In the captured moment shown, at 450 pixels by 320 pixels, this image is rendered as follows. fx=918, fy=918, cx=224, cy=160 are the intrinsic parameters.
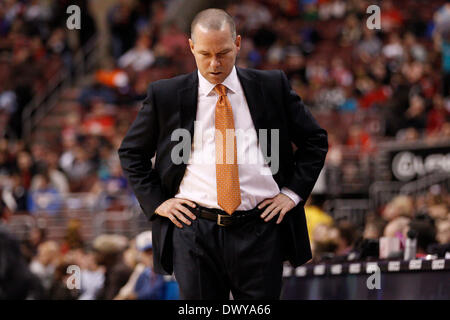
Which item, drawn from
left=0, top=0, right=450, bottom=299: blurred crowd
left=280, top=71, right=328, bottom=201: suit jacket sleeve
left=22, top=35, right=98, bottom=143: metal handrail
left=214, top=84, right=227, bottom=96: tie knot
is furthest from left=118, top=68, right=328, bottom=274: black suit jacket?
left=22, top=35, right=98, bottom=143: metal handrail

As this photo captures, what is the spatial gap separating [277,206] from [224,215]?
0.84ft

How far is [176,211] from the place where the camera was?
4.24m

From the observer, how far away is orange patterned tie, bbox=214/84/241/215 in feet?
13.6

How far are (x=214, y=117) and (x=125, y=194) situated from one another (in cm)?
1001

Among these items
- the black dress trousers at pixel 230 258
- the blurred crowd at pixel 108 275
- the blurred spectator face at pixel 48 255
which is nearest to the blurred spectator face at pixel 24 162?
the blurred spectator face at pixel 48 255

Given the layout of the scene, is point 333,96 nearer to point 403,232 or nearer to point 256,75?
point 403,232

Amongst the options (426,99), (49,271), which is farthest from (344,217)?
(49,271)

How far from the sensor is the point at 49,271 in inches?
408

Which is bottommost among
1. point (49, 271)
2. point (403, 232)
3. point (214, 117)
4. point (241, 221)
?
point (49, 271)

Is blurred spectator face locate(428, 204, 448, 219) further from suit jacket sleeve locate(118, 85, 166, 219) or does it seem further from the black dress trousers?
suit jacket sleeve locate(118, 85, 166, 219)

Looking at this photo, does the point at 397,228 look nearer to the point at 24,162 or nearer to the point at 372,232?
the point at 372,232

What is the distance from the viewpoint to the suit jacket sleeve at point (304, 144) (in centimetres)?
433

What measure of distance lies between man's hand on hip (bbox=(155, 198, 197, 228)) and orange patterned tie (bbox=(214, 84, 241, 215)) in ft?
0.52

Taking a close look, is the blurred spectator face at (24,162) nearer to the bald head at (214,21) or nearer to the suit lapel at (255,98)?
the suit lapel at (255,98)
